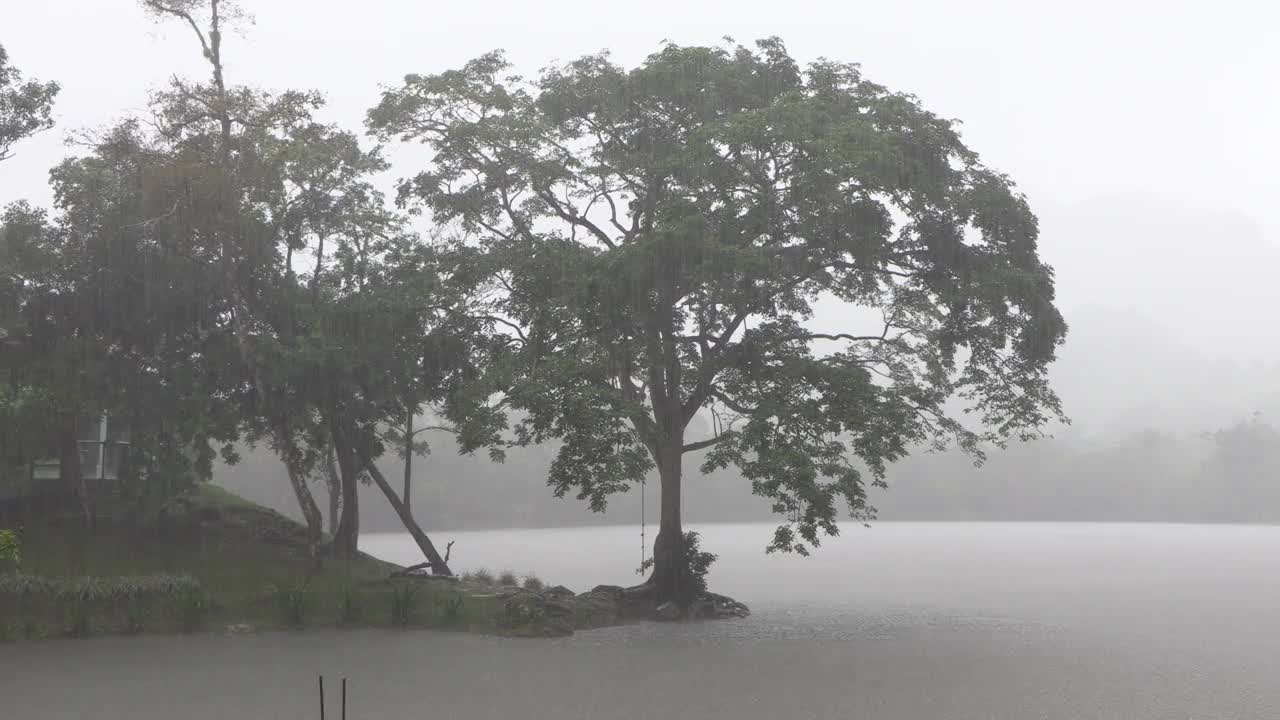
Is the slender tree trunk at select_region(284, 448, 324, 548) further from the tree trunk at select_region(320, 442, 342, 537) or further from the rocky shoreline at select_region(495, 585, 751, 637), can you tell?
the rocky shoreline at select_region(495, 585, 751, 637)

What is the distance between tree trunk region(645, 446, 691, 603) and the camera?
27406 mm

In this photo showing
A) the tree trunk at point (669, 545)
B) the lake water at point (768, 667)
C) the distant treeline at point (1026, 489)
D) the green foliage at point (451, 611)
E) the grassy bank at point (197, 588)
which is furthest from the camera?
the distant treeline at point (1026, 489)

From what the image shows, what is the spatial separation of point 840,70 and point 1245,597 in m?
22.8

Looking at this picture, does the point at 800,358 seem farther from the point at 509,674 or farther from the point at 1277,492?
the point at 1277,492

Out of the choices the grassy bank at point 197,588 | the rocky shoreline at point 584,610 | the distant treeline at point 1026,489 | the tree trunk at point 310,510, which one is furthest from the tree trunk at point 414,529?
the distant treeline at point 1026,489

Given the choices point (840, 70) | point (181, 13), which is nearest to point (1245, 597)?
point (840, 70)

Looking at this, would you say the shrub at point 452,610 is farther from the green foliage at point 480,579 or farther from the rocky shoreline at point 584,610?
the green foliage at point 480,579

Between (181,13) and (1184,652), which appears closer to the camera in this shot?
Result: (1184,652)

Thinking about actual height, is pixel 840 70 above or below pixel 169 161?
above

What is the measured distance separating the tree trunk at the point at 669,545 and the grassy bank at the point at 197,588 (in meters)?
4.38

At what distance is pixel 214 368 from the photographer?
28156 mm

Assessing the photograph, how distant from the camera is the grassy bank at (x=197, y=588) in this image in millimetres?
21938

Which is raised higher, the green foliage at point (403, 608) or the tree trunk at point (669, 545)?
the tree trunk at point (669, 545)

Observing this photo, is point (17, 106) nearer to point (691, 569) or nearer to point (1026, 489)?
point (691, 569)
